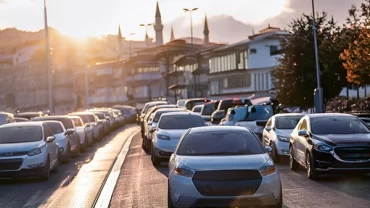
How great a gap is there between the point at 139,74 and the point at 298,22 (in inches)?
3230

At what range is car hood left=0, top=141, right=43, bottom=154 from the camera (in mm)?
19703

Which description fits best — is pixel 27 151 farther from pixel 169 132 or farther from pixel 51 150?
pixel 169 132

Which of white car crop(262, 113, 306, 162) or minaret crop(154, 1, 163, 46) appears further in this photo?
minaret crop(154, 1, 163, 46)

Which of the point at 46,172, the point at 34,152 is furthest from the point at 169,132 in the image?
the point at 34,152

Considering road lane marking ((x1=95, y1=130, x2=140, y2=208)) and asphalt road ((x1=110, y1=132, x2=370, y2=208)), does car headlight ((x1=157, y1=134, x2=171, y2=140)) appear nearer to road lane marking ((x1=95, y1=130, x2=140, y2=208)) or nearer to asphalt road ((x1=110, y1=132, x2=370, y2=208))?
road lane marking ((x1=95, y1=130, x2=140, y2=208))

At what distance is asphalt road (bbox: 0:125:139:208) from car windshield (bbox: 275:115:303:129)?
18.1ft

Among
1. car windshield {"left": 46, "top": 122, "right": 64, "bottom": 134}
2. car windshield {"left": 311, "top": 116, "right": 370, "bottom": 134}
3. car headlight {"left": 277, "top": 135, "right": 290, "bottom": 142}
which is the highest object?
car windshield {"left": 311, "top": 116, "right": 370, "bottom": 134}

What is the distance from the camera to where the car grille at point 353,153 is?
1686 centimetres

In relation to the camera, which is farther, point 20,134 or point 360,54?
point 360,54

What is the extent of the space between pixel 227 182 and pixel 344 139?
671cm

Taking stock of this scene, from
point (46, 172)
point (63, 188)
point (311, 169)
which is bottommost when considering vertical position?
point (63, 188)

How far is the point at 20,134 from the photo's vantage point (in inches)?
834

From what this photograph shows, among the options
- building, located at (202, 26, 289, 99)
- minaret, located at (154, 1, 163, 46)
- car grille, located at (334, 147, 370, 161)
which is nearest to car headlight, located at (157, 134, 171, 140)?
car grille, located at (334, 147, 370, 161)

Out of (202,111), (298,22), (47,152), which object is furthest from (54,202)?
(298,22)
